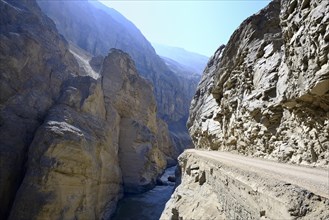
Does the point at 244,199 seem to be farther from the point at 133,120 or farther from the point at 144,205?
the point at 133,120

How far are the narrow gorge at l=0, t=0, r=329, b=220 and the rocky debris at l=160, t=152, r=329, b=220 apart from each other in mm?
30

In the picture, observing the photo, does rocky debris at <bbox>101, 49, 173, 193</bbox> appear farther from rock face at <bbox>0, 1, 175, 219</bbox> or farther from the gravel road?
the gravel road

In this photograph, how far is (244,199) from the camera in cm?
602

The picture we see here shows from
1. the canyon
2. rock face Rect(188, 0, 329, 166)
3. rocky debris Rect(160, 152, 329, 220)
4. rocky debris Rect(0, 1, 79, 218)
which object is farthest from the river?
rocky debris Rect(160, 152, 329, 220)

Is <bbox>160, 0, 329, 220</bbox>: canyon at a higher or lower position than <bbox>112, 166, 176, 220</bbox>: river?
higher

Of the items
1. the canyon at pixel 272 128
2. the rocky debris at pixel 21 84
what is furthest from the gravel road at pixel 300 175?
the rocky debris at pixel 21 84

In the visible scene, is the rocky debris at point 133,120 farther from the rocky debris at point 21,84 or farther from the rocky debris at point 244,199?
the rocky debris at point 244,199

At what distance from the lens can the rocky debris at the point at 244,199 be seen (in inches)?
166

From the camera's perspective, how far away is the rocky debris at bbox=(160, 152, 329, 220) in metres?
4.22

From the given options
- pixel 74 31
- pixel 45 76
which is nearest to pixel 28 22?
pixel 45 76

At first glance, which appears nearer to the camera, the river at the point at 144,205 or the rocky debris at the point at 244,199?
the rocky debris at the point at 244,199

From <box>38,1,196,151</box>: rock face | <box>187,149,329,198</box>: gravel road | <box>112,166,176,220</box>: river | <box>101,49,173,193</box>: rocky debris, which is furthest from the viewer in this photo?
<box>38,1,196,151</box>: rock face

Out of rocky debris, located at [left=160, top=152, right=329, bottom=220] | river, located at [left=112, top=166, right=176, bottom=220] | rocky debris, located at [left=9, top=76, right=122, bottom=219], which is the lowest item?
river, located at [left=112, top=166, right=176, bottom=220]

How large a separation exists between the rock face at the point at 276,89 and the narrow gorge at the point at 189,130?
0.06 metres
